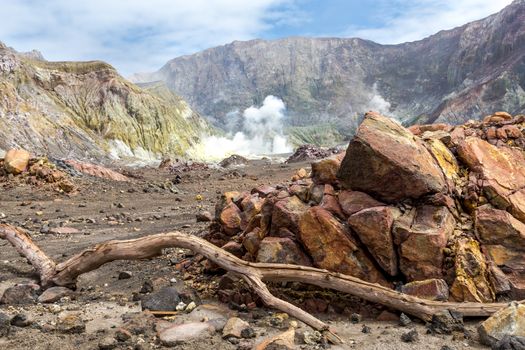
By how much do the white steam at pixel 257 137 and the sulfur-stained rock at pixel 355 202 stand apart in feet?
280

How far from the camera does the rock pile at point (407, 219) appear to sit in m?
6.09

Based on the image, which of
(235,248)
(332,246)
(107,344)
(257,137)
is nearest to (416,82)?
(257,137)

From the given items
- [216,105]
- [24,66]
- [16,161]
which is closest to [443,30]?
[216,105]

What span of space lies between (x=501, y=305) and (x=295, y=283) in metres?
2.62

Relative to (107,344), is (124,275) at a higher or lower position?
lower

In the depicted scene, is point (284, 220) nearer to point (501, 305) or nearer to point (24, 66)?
point (501, 305)

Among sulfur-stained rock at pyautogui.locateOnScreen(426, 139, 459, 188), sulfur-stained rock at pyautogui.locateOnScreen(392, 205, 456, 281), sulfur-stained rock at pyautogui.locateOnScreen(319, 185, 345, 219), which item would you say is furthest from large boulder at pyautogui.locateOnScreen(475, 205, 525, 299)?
sulfur-stained rock at pyautogui.locateOnScreen(319, 185, 345, 219)

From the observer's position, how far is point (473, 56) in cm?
14125

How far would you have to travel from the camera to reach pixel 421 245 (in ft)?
20.1

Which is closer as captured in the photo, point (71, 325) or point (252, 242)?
point (71, 325)

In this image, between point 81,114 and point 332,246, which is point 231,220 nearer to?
point 332,246

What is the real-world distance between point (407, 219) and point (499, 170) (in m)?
2.12

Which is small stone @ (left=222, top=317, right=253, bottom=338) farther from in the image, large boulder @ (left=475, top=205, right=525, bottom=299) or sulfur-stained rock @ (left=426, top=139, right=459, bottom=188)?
sulfur-stained rock @ (left=426, top=139, right=459, bottom=188)

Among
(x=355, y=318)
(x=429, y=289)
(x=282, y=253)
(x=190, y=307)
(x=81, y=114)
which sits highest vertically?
(x=81, y=114)
